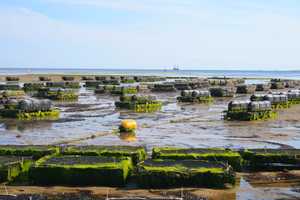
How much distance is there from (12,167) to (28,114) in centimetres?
2279

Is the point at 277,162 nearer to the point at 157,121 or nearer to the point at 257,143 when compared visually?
the point at 257,143

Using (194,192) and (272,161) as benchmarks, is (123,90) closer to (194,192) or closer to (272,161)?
(272,161)

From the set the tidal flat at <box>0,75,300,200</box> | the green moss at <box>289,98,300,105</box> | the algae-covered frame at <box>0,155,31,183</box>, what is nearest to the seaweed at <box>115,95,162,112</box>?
the tidal flat at <box>0,75,300,200</box>

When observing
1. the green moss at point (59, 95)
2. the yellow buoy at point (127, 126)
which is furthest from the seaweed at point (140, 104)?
the yellow buoy at point (127, 126)

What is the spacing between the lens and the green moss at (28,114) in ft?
137

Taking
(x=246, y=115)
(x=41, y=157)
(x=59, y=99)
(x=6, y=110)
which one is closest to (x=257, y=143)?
(x=246, y=115)

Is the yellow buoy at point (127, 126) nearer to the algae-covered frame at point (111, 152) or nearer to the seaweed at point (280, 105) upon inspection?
the algae-covered frame at point (111, 152)

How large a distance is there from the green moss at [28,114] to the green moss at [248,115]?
1445 centimetres

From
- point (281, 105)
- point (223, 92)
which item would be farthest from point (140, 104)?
point (223, 92)

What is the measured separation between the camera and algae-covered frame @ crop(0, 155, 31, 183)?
19.4 meters

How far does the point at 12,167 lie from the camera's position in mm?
19672

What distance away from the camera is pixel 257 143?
30.3 m

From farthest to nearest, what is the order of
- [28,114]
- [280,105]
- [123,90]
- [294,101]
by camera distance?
[123,90] → [294,101] → [280,105] → [28,114]

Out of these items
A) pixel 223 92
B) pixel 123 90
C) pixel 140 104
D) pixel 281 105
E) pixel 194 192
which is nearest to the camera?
pixel 194 192
